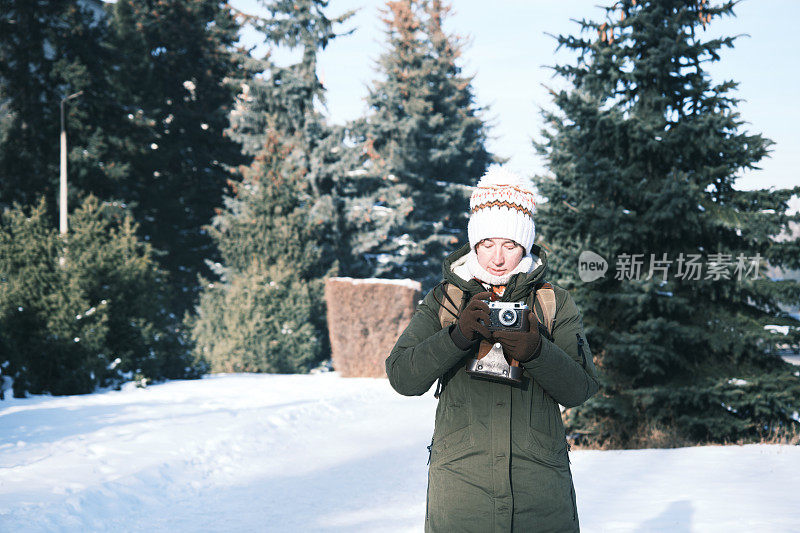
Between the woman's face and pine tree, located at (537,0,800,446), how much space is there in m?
6.83

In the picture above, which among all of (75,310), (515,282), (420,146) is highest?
(420,146)

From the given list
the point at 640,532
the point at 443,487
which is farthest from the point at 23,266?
the point at 443,487

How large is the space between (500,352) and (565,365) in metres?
0.23

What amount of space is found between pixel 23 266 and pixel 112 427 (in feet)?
21.1

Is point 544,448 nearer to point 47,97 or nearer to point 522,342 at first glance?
→ point 522,342

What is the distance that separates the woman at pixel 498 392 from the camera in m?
2.62

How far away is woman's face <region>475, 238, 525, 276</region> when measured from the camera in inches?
114

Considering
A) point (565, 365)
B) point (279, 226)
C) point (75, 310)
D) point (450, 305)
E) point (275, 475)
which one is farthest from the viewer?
point (279, 226)

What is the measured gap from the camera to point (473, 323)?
256 centimetres

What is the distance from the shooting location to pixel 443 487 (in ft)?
9.18

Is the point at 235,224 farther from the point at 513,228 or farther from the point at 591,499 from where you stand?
the point at 513,228

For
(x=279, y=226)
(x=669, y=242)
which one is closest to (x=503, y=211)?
(x=669, y=242)

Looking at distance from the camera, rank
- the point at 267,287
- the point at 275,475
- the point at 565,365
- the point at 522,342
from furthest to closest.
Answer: the point at 267,287
the point at 275,475
the point at 565,365
the point at 522,342

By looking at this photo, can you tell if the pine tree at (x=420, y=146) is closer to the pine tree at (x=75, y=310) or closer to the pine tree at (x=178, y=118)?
the pine tree at (x=178, y=118)
